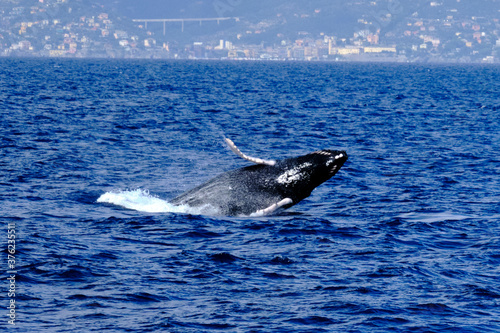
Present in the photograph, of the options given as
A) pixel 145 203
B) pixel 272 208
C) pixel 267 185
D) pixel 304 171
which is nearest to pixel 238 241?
pixel 272 208

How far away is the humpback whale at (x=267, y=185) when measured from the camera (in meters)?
22.6

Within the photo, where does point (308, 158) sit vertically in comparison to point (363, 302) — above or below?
above

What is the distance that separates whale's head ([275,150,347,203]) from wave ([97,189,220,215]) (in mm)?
2239

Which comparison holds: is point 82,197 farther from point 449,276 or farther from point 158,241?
point 449,276

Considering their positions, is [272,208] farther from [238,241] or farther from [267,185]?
[238,241]

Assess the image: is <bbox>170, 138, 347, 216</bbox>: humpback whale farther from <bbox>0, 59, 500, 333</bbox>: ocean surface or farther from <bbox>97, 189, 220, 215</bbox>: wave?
<bbox>0, 59, 500, 333</bbox>: ocean surface

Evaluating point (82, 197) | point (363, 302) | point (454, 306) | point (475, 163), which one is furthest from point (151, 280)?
point (475, 163)

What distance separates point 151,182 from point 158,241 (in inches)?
351

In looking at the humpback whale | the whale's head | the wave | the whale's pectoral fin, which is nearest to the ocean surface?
the wave

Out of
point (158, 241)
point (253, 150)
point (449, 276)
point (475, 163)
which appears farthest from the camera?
point (253, 150)

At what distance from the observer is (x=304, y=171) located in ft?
75.0

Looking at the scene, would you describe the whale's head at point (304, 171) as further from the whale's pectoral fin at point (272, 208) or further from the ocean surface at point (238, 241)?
the ocean surface at point (238, 241)

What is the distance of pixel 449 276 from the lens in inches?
703

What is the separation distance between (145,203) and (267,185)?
4.51m
